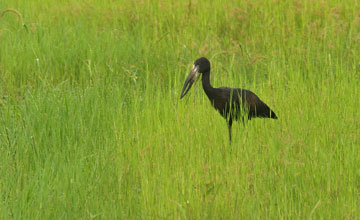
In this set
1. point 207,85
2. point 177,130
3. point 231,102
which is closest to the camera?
point 177,130

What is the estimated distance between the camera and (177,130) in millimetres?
4320

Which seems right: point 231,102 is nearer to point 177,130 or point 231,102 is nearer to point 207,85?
point 207,85

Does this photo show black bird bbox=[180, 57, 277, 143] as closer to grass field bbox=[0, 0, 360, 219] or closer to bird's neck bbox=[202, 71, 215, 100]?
bird's neck bbox=[202, 71, 215, 100]

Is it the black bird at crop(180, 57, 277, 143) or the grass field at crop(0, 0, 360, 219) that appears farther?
the black bird at crop(180, 57, 277, 143)

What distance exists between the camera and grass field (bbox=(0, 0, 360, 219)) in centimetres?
332

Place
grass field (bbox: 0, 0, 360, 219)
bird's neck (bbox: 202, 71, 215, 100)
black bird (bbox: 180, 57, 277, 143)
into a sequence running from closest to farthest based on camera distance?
grass field (bbox: 0, 0, 360, 219) → black bird (bbox: 180, 57, 277, 143) → bird's neck (bbox: 202, 71, 215, 100)

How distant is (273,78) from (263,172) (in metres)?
1.70

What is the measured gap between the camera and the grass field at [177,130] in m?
3.32

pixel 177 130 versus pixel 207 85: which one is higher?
pixel 207 85

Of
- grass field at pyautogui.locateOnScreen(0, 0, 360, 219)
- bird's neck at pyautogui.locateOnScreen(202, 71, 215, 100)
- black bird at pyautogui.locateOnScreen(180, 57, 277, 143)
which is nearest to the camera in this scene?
grass field at pyautogui.locateOnScreen(0, 0, 360, 219)

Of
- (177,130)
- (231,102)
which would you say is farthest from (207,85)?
(177,130)

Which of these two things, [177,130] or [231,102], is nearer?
[177,130]

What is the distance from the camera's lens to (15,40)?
6.53m

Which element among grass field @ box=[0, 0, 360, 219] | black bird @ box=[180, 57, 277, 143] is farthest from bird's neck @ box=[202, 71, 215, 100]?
grass field @ box=[0, 0, 360, 219]
